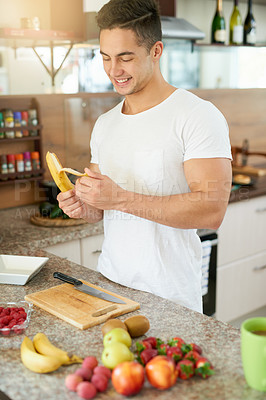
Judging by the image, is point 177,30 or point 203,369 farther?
point 177,30

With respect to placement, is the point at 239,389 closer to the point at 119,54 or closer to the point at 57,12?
the point at 119,54

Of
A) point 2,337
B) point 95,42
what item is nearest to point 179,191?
point 2,337

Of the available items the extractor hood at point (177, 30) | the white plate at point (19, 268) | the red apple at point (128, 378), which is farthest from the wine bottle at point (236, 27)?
the red apple at point (128, 378)

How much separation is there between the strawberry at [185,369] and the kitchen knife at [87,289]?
1.27ft

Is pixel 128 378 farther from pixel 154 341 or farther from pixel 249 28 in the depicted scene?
pixel 249 28

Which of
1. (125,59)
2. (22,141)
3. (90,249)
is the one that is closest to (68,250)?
(90,249)

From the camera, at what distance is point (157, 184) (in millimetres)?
1520

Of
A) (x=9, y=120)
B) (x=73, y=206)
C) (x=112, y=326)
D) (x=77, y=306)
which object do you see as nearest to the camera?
(x=112, y=326)

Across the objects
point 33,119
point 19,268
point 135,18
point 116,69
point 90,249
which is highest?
point 135,18

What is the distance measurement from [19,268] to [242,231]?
69.6 inches

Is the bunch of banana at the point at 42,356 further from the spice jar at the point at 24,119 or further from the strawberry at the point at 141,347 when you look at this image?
the spice jar at the point at 24,119

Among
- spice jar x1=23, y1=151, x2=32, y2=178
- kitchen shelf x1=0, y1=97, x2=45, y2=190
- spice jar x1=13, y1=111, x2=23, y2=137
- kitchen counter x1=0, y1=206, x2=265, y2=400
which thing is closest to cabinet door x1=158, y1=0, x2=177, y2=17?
kitchen shelf x1=0, y1=97, x2=45, y2=190

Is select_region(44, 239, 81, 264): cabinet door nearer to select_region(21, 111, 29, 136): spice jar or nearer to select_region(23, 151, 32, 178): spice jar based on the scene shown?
select_region(23, 151, 32, 178): spice jar

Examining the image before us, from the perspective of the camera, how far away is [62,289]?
56.5 inches
